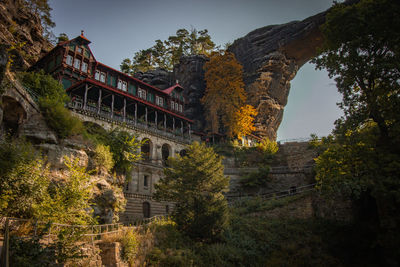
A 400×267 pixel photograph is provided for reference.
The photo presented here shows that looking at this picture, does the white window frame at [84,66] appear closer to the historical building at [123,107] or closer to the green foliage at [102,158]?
the historical building at [123,107]

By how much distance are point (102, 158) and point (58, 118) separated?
4.00m

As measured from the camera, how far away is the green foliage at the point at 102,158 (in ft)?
67.6

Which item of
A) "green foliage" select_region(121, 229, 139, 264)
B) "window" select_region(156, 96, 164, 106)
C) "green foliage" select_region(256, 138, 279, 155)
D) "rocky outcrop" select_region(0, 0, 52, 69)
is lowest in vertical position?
"green foliage" select_region(121, 229, 139, 264)

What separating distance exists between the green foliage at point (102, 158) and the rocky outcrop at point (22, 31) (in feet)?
41.0

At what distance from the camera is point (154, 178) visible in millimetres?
30797

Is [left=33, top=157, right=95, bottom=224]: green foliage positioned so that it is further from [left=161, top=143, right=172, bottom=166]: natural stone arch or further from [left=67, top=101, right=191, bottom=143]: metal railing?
[left=161, top=143, right=172, bottom=166]: natural stone arch

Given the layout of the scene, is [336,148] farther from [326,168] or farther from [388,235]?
[388,235]

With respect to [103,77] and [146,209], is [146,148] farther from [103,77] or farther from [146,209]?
[146,209]

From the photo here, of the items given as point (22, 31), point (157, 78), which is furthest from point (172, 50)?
point (22, 31)

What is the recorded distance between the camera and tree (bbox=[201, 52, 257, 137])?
44344 millimetres

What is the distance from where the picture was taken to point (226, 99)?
46188 millimetres

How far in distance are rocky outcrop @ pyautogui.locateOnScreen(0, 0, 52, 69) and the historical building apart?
2114mm

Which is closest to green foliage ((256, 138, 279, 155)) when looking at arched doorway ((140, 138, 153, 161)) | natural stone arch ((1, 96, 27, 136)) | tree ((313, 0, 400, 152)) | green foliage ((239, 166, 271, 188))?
green foliage ((239, 166, 271, 188))

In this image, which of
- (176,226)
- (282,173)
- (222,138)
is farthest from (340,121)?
(222,138)
